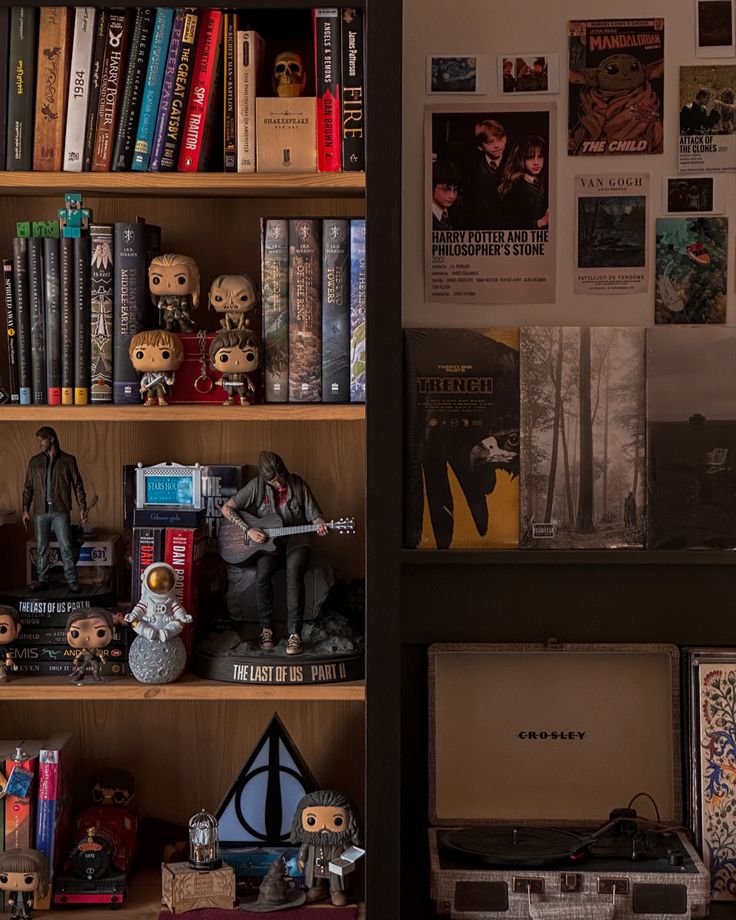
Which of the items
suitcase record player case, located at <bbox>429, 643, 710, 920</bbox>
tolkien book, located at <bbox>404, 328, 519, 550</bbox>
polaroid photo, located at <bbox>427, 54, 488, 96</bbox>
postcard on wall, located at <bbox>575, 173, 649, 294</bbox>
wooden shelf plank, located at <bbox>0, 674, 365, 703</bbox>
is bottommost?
suitcase record player case, located at <bbox>429, 643, 710, 920</bbox>

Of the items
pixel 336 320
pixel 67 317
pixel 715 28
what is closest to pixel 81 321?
pixel 67 317

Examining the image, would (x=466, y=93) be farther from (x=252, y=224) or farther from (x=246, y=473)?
(x=246, y=473)

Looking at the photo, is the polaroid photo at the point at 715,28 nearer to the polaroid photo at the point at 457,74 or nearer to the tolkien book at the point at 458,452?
the polaroid photo at the point at 457,74

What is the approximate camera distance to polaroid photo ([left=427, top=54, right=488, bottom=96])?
1630mm

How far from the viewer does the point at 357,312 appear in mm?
1433

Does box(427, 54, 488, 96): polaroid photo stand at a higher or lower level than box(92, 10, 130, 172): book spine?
higher

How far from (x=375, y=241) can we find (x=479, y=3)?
0.55 m

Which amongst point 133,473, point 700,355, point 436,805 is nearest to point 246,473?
point 133,473

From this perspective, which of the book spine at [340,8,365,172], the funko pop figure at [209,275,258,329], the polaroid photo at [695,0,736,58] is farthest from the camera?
the polaroid photo at [695,0,736,58]

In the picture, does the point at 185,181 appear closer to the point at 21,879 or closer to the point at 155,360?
the point at 155,360

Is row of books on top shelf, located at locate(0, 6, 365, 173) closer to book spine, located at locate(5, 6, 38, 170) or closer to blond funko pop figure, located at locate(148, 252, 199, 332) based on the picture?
book spine, located at locate(5, 6, 38, 170)

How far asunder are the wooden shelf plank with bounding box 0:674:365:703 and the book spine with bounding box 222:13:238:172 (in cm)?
69

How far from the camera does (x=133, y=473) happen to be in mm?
1632

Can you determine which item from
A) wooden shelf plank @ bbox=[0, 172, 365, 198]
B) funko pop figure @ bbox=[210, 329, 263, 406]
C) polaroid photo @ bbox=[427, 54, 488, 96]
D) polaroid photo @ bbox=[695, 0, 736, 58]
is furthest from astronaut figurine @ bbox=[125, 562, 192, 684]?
polaroid photo @ bbox=[695, 0, 736, 58]
